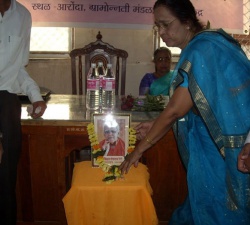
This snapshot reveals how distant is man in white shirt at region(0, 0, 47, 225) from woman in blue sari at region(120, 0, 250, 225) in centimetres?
65

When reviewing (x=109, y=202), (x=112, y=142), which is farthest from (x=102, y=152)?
(x=109, y=202)

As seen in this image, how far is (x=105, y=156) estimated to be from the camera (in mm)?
1679

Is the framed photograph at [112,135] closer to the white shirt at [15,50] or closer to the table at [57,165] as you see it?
the table at [57,165]

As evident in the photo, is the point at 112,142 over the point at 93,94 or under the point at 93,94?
under

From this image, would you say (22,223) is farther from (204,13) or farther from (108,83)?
(204,13)

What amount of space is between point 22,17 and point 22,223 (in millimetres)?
1168

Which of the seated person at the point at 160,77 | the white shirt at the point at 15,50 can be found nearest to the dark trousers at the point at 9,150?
the white shirt at the point at 15,50

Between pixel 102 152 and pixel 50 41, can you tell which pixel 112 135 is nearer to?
pixel 102 152

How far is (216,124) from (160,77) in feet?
5.41

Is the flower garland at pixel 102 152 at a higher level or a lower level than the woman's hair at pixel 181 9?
lower

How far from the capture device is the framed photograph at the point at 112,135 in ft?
5.41

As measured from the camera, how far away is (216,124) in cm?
136

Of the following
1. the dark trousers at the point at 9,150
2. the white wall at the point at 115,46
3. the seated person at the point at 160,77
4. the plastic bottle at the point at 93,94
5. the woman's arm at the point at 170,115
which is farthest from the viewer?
the white wall at the point at 115,46

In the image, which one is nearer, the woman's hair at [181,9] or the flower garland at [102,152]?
the woman's hair at [181,9]
